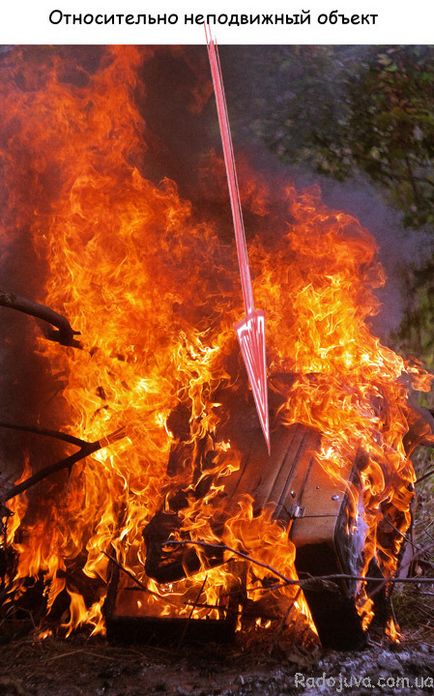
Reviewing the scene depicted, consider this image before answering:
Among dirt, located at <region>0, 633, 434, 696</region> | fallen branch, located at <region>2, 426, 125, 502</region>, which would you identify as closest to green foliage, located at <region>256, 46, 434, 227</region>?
fallen branch, located at <region>2, 426, 125, 502</region>

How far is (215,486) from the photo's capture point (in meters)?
4.22

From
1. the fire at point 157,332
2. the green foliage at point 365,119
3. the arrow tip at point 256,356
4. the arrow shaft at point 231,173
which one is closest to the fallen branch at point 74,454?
the fire at point 157,332

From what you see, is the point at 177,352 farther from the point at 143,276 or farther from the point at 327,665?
the point at 327,665

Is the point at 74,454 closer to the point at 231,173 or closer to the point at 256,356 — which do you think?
the point at 256,356

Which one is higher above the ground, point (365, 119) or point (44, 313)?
point (365, 119)

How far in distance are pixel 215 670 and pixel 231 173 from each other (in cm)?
517

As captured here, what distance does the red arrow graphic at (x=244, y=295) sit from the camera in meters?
4.63

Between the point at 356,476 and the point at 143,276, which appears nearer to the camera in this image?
the point at 356,476

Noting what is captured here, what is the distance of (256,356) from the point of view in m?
4.95

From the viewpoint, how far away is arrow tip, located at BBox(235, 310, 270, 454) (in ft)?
14.9

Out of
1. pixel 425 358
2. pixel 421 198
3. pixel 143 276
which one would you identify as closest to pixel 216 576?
pixel 143 276

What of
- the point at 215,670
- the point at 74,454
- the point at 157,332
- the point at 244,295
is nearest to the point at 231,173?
the point at 244,295

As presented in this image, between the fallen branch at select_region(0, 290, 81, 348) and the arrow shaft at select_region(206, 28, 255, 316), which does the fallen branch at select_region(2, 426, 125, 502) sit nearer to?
the fallen branch at select_region(0, 290, 81, 348)

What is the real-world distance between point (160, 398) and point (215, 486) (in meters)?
1.24
